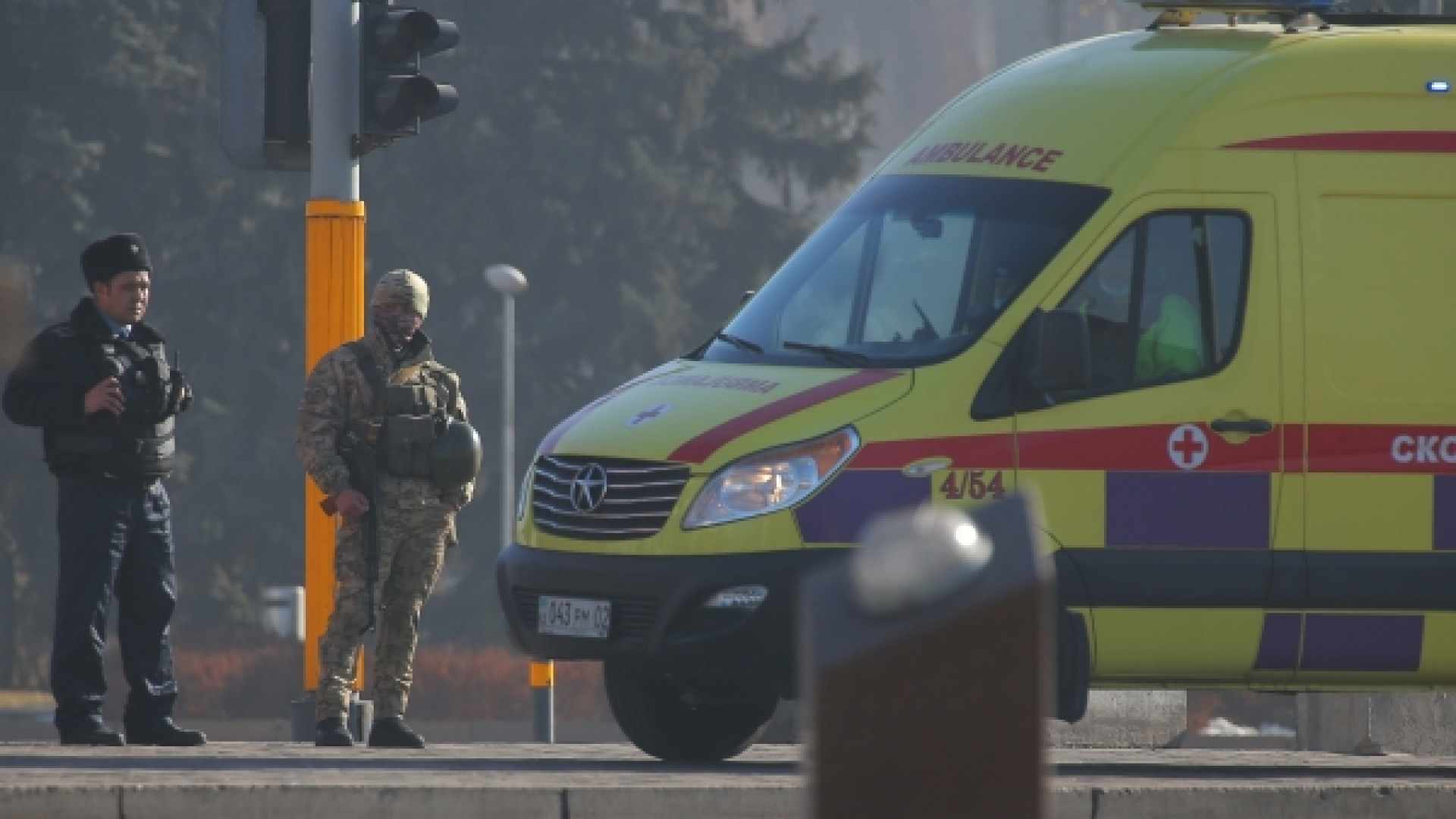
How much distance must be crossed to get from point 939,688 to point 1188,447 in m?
5.73

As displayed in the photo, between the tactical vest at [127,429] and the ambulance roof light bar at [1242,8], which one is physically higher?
the ambulance roof light bar at [1242,8]

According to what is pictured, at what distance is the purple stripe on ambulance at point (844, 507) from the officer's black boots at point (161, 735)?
8.88ft

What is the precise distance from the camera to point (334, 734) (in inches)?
408

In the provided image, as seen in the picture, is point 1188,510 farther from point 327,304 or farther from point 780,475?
point 327,304

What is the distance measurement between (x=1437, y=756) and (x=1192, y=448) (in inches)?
198

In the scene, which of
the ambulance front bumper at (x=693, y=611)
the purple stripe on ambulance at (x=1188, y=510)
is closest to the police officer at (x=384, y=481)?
the ambulance front bumper at (x=693, y=611)

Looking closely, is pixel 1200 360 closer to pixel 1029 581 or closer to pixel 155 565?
pixel 155 565

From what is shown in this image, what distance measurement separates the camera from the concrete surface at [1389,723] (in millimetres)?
13469

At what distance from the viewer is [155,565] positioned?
9.95m

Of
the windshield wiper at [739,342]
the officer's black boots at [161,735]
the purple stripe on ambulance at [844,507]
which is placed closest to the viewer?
the purple stripe on ambulance at [844,507]

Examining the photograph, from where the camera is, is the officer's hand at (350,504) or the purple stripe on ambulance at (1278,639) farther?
the officer's hand at (350,504)

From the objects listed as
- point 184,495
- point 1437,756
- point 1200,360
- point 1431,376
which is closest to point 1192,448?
point 1200,360

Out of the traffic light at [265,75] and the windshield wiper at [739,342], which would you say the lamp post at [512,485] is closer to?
the windshield wiper at [739,342]

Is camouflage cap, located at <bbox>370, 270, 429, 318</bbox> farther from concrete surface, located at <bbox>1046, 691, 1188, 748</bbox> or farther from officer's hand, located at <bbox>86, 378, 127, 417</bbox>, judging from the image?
concrete surface, located at <bbox>1046, 691, 1188, 748</bbox>
